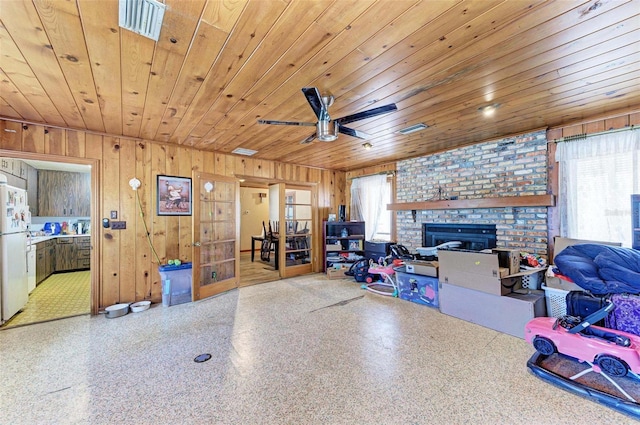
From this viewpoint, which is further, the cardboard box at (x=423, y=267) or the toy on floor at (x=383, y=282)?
the toy on floor at (x=383, y=282)

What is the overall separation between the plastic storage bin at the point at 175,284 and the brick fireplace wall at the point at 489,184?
3977 mm

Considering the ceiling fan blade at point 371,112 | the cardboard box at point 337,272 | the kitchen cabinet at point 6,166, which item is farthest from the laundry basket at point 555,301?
the kitchen cabinet at point 6,166

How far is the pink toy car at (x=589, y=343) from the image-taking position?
1948mm

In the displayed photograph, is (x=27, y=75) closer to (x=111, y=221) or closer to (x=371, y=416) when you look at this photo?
(x=111, y=221)

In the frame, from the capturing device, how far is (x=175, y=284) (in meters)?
4.07

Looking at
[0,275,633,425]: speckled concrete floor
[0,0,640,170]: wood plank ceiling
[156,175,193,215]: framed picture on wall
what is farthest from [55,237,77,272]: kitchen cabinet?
[0,0,640,170]: wood plank ceiling

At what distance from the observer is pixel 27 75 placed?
7.33ft

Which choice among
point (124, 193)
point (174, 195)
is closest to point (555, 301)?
point (174, 195)

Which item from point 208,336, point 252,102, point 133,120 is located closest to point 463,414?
point 208,336

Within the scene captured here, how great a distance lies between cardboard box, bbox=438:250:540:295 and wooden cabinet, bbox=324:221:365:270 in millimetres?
2566

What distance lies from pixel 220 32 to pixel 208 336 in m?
2.83

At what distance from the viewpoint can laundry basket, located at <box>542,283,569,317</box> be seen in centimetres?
297

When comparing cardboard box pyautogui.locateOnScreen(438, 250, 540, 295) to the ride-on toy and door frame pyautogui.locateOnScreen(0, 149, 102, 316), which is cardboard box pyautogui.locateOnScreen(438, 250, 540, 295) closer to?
the ride-on toy

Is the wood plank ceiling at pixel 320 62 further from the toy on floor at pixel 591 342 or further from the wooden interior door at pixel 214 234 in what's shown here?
the toy on floor at pixel 591 342
